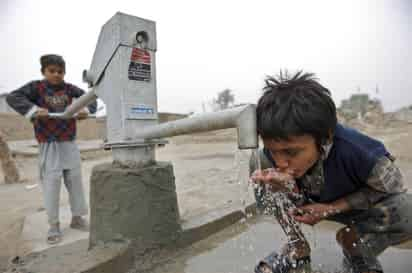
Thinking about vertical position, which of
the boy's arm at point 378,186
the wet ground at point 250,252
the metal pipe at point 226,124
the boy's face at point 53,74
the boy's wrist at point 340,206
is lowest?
the wet ground at point 250,252

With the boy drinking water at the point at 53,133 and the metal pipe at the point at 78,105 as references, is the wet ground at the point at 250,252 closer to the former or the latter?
the metal pipe at the point at 78,105

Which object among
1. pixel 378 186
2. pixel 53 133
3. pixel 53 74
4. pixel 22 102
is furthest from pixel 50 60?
pixel 378 186

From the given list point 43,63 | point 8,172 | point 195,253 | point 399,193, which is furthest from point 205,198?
point 8,172

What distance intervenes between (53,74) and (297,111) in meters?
2.08

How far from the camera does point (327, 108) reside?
3.44 ft

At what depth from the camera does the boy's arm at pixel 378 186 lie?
1.07 meters

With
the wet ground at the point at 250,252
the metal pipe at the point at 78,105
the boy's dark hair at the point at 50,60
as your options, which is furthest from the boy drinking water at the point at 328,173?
the boy's dark hair at the point at 50,60

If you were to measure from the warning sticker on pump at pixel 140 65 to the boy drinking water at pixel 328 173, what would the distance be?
74 centimetres

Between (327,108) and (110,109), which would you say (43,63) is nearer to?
(110,109)

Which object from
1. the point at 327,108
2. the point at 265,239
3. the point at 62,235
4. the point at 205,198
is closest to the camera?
the point at 327,108

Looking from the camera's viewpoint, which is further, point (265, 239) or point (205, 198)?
point (205, 198)

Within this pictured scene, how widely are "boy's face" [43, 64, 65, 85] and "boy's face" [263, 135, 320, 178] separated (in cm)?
197

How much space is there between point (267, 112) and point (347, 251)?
2.32 feet

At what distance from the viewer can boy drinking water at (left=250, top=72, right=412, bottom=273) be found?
1032mm
